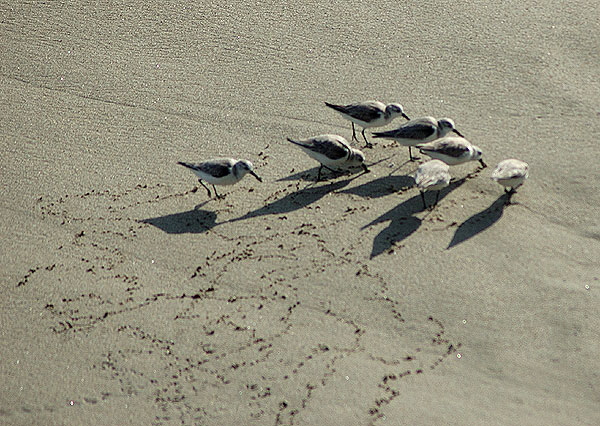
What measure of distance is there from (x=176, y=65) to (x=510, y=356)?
4.71 metres

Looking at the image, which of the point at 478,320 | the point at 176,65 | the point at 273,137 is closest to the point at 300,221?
the point at 273,137

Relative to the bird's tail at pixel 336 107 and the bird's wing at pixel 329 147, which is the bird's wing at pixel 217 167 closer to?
the bird's wing at pixel 329 147

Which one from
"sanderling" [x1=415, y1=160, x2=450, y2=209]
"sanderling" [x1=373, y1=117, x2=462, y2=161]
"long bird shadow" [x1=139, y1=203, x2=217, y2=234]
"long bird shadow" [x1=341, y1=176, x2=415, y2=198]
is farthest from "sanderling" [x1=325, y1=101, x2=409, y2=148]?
"long bird shadow" [x1=139, y1=203, x2=217, y2=234]

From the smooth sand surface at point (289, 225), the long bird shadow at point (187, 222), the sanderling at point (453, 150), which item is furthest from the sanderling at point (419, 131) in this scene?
the long bird shadow at point (187, 222)

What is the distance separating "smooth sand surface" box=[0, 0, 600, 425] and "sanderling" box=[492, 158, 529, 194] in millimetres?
190

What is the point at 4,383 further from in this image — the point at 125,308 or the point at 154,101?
the point at 154,101

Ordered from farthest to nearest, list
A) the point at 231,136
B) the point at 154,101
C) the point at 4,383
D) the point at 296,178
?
the point at 154,101 < the point at 231,136 < the point at 296,178 < the point at 4,383

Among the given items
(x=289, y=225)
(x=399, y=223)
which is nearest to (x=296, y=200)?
(x=289, y=225)

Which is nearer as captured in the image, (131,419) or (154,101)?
(131,419)

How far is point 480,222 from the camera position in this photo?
5.63 m

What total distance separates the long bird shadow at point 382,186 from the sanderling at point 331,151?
0.76ft

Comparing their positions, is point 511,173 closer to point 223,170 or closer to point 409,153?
point 409,153

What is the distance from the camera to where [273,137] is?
6.75 m

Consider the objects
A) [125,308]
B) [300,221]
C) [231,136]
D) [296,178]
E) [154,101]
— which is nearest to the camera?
[125,308]
